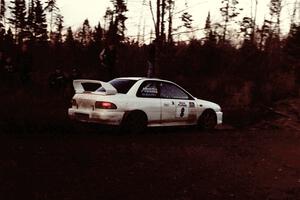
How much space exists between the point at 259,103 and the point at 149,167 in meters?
15.1

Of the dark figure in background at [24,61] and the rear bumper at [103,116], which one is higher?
the dark figure in background at [24,61]

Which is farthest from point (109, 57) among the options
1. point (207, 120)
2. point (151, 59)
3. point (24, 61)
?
point (207, 120)

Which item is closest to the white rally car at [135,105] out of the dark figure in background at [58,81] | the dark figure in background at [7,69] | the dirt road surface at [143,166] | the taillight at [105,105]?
the taillight at [105,105]

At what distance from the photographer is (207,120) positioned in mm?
14070

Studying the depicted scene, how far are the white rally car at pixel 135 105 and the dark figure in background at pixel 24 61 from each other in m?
5.36

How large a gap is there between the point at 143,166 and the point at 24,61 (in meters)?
9.72

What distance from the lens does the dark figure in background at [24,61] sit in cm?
1720

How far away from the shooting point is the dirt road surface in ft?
22.7

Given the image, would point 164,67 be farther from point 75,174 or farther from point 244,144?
point 75,174

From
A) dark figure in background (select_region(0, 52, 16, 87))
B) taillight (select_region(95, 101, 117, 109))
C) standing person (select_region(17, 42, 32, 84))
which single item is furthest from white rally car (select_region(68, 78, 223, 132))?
dark figure in background (select_region(0, 52, 16, 87))

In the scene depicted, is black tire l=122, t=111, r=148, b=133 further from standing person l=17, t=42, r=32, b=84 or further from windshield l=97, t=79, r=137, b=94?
standing person l=17, t=42, r=32, b=84

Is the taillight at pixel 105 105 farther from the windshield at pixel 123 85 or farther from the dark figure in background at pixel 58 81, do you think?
the dark figure in background at pixel 58 81

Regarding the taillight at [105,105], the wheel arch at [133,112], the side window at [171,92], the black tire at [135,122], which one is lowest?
the black tire at [135,122]

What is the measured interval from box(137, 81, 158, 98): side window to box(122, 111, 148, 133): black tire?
0.46 m
